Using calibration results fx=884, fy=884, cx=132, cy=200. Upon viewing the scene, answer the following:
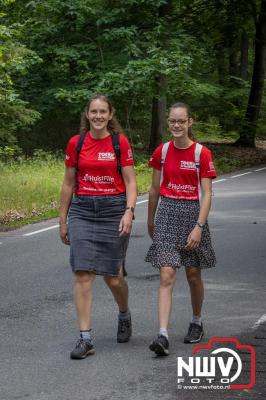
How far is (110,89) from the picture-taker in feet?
97.3

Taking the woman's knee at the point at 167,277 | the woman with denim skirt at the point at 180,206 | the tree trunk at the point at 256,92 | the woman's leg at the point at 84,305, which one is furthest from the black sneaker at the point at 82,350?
the tree trunk at the point at 256,92

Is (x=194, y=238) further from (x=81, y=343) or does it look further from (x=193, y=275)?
(x=81, y=343)

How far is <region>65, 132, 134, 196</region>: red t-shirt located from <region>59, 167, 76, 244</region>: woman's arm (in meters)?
0.09

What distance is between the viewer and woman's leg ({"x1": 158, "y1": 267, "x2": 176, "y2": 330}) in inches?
262

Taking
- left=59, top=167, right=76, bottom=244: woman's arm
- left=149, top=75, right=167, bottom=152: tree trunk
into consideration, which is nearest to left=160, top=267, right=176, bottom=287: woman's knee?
left=59, top=167, right=76, bottom=244: woman's arm

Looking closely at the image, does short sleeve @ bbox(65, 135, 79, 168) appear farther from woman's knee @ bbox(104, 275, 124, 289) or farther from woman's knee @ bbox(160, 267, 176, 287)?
woman's knee @ bbox(160, 267, 176, 287)

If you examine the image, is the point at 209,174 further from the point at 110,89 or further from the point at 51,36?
the point at 51,36

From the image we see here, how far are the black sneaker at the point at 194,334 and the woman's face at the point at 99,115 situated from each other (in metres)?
1.74

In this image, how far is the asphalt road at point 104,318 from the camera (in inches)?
230

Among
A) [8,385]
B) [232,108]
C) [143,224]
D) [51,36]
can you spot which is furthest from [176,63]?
[8,385]

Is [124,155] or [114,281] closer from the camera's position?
[124,155]

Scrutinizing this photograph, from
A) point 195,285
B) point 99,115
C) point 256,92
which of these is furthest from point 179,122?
point 256,92

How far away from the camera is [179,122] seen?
22.4ft

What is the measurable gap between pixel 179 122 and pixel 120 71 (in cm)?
2322
